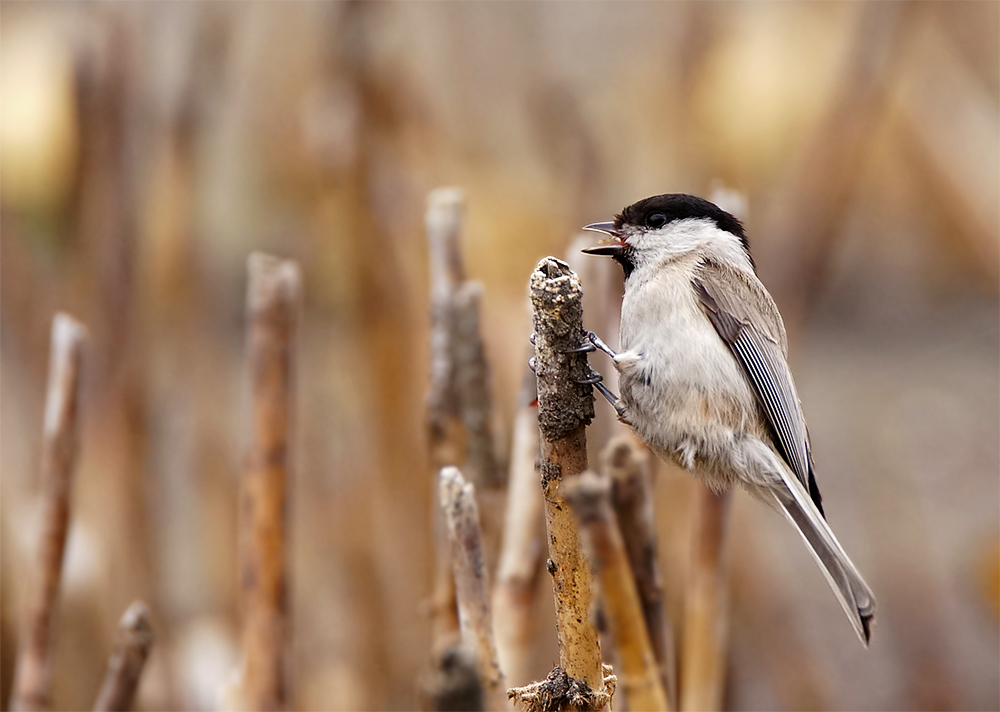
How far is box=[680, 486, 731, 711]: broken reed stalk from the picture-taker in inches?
47.3

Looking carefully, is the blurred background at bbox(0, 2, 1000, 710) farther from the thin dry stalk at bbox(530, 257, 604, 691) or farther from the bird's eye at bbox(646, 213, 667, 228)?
the thin dry stalk at bbox(530, 257, 604, 691)

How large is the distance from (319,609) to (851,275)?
1.75 metres

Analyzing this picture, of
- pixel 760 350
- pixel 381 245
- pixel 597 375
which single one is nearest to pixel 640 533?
pixel 597 375

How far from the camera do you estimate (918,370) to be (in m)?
2.47


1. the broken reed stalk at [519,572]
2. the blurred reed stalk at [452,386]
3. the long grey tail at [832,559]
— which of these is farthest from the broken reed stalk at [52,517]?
the long grey tail at [832,559]

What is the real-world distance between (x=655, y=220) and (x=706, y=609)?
1.86ft

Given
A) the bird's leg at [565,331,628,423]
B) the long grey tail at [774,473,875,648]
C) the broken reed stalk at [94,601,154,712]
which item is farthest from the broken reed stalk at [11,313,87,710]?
the long grey tail at [774,473,875,648]

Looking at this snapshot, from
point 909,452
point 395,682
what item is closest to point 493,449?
point 395,682

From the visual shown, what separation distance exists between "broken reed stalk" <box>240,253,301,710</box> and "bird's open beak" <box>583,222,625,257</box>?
A: 16.7 inches

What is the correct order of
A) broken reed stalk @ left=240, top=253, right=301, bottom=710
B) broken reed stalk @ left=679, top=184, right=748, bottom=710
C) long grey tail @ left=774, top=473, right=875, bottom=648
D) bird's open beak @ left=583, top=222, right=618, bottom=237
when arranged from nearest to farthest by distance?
long grey tail @ left=774, top=473, right=875, bottom=648, broken reed stalk @ left=240, top=253, right=301, bottom=710, broken reed stalk @ left=679, top=184, right=748, bottom=710, bird's open beak @ left=583, top=222, right=618, bottom=237

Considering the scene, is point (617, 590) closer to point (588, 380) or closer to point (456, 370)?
point (588, 380)

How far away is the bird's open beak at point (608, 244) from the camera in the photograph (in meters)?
1.26

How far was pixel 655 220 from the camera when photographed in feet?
4.33

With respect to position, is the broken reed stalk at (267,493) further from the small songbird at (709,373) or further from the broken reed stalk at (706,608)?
the broken reed stalk at (706,608)
